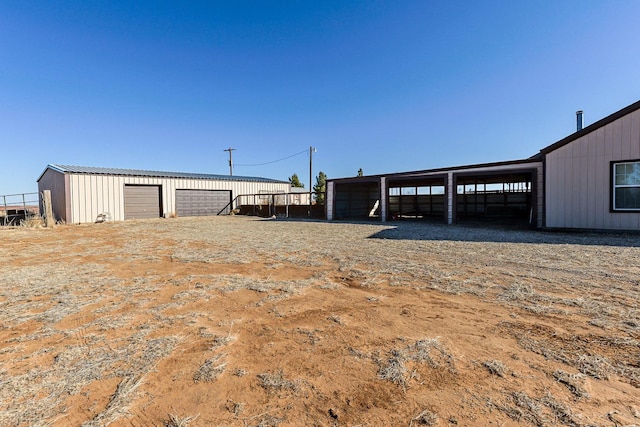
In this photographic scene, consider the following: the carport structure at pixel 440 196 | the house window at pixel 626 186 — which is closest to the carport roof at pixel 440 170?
the carport structure at pixel 440 196

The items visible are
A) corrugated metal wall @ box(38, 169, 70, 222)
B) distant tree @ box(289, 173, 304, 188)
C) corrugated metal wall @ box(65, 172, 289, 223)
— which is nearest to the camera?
corrugated metal wall @ box(38, 169, 70, 222)

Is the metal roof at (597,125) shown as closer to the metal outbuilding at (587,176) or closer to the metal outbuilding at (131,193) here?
the metal outbuilding at (587,176)

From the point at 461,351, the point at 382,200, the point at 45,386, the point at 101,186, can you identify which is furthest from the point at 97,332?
the point at 101,186

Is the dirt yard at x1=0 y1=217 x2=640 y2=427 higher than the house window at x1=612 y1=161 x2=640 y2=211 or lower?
lower

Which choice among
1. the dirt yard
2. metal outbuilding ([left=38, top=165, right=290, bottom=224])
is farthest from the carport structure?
metal outbuilding ([left=38, top=165, right=290, bottom=224])

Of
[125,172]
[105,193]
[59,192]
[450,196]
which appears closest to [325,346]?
[450,196]

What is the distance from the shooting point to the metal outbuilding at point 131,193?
19125mm

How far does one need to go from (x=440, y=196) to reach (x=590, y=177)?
11.2 meters

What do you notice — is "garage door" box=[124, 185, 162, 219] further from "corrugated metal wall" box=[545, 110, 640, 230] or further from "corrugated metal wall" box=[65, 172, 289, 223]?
"corrugated metal wall" box=[545, 110, 640, 230]

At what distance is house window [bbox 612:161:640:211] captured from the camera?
31.9 ft

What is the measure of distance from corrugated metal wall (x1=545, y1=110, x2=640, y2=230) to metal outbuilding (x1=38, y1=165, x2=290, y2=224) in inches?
917

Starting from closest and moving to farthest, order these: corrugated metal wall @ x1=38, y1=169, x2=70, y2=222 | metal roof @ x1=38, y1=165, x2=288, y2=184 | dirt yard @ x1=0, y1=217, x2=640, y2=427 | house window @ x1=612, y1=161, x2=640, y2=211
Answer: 1. dirt yard @ x1=0, y1=217, x2=640, y2=427
2. house window @ x1=612, y1=161, x2=640, y2=211
3. corrugated metal wall @ x1=38, y1=169, x2=70, y2=222
4. metal roof @ x1=38, y1=165, x2=288, y2=184

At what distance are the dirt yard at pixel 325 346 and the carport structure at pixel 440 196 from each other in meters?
9.54

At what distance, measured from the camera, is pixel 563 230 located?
1080 cm
